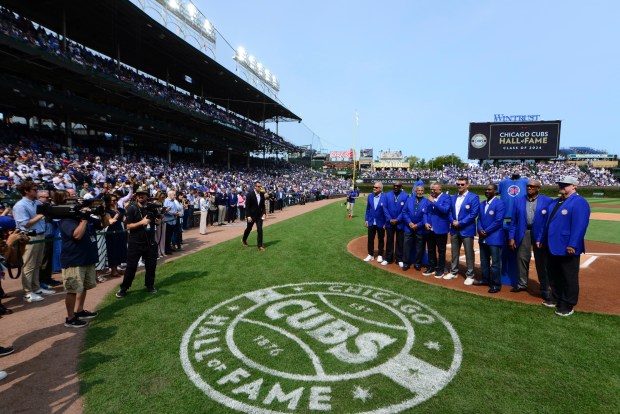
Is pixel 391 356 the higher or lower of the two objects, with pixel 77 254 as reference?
lower

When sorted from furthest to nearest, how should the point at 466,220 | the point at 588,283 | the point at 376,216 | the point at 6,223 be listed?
the point at 376,216 → the point at 588,283 → the point at 466,220 → the point at 6,223

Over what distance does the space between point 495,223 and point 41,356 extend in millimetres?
7446

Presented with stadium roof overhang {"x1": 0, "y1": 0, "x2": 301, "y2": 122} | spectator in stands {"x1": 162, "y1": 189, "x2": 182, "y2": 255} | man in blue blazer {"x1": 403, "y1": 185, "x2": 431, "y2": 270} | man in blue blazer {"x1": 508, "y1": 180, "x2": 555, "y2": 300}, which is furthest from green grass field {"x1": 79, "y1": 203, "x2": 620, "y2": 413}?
stadium roof overhang {"x1": 0, "y1": 0, "x2": 301, "y2": 122}

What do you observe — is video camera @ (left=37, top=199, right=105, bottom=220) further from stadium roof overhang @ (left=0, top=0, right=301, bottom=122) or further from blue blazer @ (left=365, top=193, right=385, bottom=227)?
stadium roof overhang @ (left=0, top=0, right=301, bottom=122)

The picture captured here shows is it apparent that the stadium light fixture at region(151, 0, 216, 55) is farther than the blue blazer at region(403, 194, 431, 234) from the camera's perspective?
Yes

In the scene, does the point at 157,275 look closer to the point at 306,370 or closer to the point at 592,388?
the point at 306,370

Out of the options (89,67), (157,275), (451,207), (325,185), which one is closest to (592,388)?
(451,207)

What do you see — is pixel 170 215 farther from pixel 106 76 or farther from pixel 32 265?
pixel 106 76

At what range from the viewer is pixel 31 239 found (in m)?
5.64

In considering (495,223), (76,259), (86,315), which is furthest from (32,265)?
(495,223)

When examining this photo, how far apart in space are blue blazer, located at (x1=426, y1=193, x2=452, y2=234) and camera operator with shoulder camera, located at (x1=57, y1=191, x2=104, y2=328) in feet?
20.7

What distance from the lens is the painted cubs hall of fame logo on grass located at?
10.3 ft

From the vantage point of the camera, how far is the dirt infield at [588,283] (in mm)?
5438

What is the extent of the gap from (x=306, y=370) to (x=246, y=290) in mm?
2863
